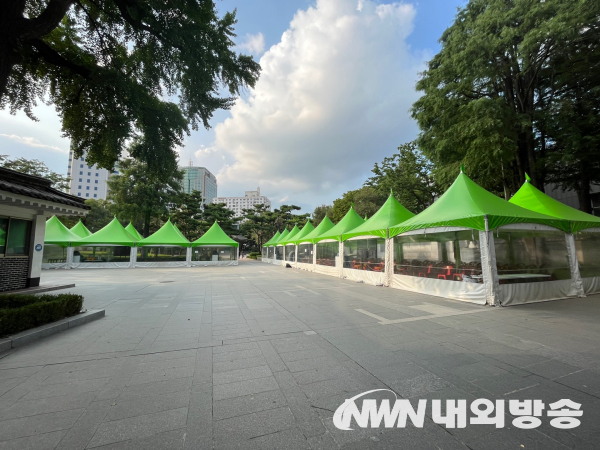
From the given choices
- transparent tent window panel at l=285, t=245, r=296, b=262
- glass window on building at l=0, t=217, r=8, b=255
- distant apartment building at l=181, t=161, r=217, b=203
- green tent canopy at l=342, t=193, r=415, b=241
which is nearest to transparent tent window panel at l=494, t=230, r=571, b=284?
green tent canopy at l=342, t=193, r=415, b=241

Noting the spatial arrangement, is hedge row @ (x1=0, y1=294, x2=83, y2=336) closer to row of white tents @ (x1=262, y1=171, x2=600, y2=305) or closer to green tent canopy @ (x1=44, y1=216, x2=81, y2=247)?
row of white tents @ (x1=262, y1=171, x2=600, y2=305)

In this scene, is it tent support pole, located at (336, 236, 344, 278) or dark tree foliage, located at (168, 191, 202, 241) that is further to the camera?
dark tree foliage, located at (168, 191, 202, 241)

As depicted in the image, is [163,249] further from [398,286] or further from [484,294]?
[484,294]

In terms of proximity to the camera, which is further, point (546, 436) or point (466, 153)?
point (466, 153)

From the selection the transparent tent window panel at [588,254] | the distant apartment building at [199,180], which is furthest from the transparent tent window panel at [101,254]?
the distant apartment building at [199,180]

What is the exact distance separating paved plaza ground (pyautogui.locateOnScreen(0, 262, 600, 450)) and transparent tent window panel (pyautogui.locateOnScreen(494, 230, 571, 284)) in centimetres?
208

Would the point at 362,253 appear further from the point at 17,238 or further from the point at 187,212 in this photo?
the point at 187,212

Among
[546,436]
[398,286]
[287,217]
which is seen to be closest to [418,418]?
[546,436]

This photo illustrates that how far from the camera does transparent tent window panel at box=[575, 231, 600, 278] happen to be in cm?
861

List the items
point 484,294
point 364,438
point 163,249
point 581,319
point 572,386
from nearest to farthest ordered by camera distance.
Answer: point 364,438
point 572,386
point 581,319
point 484,294
point 163,249

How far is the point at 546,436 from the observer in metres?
1.94

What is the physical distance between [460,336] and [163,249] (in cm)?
2479

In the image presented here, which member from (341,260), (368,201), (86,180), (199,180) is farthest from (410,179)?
(86,180)

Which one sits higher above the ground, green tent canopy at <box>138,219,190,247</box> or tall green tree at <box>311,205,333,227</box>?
tall green tree at <box>311,205,333,227</box>
